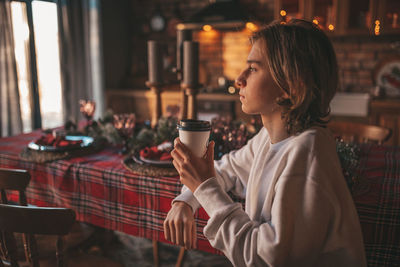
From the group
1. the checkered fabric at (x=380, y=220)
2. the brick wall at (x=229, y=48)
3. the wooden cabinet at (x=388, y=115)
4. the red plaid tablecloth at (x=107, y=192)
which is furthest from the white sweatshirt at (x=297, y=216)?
the brick wall at (x=229, y=48)

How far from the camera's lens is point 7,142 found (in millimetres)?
1854

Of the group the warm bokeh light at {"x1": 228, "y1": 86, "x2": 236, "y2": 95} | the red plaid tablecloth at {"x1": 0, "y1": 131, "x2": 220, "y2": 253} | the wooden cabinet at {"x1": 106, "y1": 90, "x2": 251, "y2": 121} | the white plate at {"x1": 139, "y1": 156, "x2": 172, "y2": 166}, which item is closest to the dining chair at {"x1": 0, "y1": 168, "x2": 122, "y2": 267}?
the red plaid tablecloth at {"x1": 0, "y1": 131, "x2": 220, "y2": 253}

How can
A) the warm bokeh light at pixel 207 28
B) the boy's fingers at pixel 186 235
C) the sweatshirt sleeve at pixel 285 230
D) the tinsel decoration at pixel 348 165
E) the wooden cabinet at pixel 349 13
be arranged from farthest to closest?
the warm bokeh light at pixel 207 28, the wooden cabinet at pixel 349 13, the tinsel decoration at pixel 348 165, the boy's fingers at pixel 186 235, the sweatshirt sleeve at pixel 285 230

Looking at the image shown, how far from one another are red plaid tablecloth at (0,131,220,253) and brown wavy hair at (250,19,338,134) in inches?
22.2

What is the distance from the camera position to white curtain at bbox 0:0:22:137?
3.29m

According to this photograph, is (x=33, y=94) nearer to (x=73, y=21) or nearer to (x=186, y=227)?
(x=73, y=21)

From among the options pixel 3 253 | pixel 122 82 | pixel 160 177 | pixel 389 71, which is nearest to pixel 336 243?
pixel 160 177

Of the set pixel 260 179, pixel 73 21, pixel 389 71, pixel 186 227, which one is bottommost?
pixel 186 227

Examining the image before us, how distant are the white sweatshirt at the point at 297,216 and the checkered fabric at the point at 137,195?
31 cm

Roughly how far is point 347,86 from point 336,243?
365 centimetres

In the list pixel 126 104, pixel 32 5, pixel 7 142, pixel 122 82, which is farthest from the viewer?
pixel 122 82

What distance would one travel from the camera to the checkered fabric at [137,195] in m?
1.03

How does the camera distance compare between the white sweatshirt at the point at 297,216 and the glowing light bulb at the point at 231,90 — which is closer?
the white sweatshirt at the point at 297,216

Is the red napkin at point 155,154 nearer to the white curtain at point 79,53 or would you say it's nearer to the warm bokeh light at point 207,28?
the white curtain at point 79,53
